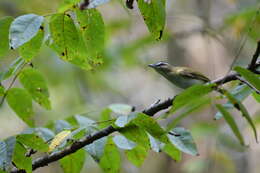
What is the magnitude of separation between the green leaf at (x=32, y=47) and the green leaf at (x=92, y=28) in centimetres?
12

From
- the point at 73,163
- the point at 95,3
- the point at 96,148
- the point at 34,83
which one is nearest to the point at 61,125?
the point at 34,83

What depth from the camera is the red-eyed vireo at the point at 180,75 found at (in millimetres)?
1506

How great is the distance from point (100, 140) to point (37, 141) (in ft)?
0.60

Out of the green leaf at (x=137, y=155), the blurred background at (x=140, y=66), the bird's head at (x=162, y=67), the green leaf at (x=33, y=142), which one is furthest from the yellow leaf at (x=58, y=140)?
the blurred background at (x=140, y=66)

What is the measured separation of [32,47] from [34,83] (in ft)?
0.98

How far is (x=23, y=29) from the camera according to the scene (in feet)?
4.13

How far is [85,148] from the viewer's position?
4.50 ft

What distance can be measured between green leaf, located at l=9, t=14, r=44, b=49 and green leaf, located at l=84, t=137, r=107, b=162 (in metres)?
0.36

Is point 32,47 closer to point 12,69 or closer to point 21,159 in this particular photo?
point 12,69

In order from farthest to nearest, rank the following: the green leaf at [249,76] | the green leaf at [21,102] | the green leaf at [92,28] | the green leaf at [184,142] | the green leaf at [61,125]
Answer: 1. the green leaf at [61,125]
2. the green leaf at [21,102]
3. the green leaf at [184,142]
4. the green leaf at [92,28]
5. the green leaf at [249,76]

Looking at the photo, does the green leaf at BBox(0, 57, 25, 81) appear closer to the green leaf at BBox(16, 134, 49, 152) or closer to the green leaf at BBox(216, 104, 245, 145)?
the green leaf at BBox(16, 134, 49, 152)

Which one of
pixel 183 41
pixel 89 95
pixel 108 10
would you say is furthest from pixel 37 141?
pixel 108 10

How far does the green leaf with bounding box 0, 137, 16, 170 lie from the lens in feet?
4.08

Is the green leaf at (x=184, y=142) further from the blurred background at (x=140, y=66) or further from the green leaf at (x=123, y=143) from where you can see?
the blurred background at (x=140, y=66)
